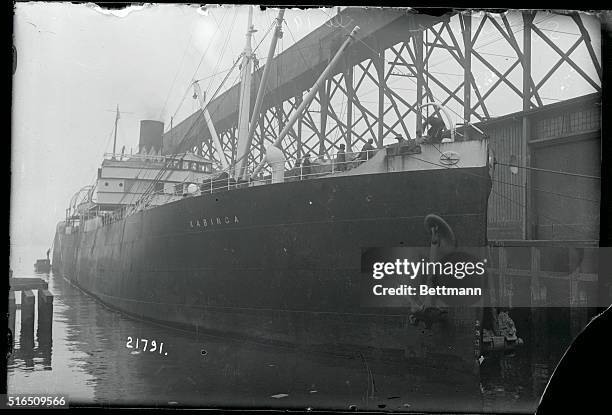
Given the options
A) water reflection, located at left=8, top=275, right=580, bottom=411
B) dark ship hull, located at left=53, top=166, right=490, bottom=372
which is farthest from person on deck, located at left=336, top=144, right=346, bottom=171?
water reflection, located at left=8, top=275, right=580, bottom=411

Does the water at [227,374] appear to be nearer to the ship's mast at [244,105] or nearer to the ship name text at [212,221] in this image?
the ship name text at [212,221]

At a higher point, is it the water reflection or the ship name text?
the ship name text

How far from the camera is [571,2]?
3879 mm

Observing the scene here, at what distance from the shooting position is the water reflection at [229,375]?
16.3 feet

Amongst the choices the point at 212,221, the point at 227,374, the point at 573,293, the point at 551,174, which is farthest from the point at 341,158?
the point at 573,293

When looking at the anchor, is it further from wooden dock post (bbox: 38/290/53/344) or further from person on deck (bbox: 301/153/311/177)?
wooden dock post (bbox: 38/290/53/344)

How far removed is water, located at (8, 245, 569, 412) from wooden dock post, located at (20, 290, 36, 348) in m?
0.05

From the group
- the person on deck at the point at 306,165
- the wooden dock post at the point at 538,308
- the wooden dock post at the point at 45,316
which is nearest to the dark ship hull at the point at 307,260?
the person on deck at the point at 306,165

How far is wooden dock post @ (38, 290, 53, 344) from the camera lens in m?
5.52

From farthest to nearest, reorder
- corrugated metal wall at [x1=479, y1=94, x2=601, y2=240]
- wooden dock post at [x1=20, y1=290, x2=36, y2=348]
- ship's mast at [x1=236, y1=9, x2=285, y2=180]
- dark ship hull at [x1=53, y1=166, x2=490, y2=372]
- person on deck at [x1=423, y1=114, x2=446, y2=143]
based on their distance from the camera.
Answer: person on deck at [x1=423, y1=114, x2=446, y2=143] → ship's mast at [x1=236, y1=9, x2=285, y2=180] → dark ship hull at [x1=53, y1=166, x2=490, y2=372] → corrugated metal wall at [x1=479, y1=94, x2=601, y2=240] → wooden dock post at [x1=20, y1=290, x2=36, y2=348]

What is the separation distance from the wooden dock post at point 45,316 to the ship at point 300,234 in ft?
2.87

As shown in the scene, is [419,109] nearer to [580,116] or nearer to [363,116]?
[363,116]

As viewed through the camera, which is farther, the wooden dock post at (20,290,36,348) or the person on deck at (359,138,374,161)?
the person on deck at (359,138,374,161)

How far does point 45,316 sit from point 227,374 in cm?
241
